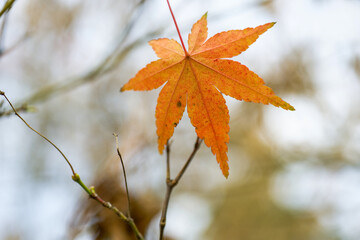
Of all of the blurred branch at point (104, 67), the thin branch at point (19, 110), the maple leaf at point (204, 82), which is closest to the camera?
the maple leaf at point (204, 82)

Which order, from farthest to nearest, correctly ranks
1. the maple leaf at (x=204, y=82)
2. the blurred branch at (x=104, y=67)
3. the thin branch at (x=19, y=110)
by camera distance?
the blurred branch at (x=104, y=67) → the thin branch at (x=19, y=110) → the maple leaf at (x=204, y=82)

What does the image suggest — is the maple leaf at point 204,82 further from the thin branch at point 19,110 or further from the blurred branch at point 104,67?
the blurred branch at point 104,67

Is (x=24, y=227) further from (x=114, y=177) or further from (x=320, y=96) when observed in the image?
(x=320, y=96)

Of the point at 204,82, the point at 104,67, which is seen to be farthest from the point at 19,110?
the point at 204,82

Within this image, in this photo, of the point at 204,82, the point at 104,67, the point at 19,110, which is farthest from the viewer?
the point at 104,67

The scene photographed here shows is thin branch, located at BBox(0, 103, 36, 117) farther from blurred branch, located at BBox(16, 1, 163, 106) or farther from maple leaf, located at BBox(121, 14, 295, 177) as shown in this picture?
maple leaf, located at BBox(121, 14, 295, 177)

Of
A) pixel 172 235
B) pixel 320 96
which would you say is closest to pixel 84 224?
pixel 172 235

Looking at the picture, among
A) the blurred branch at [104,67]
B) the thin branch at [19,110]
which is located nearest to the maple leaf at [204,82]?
the thin branch at [19,110]

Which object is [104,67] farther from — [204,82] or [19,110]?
[204,82]
